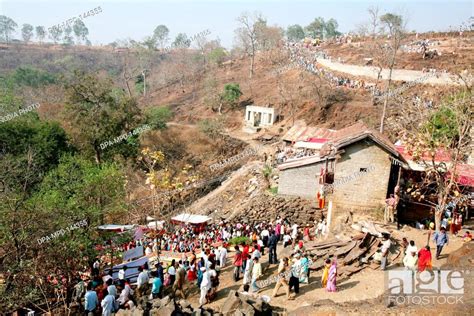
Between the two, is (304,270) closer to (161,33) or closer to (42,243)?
(42,243)

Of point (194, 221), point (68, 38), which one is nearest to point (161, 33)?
point (68, 38)

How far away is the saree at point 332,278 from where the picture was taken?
1276cm

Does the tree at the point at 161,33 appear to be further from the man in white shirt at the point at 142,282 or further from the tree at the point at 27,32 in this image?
the man in white shirt at the point at 142,282

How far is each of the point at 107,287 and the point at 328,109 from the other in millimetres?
36928

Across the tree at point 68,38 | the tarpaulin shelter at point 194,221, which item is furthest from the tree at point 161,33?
the tarpaulin shelter at point 194,221

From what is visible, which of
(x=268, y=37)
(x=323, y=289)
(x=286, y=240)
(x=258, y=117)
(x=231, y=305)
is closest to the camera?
(x=231, y=305)

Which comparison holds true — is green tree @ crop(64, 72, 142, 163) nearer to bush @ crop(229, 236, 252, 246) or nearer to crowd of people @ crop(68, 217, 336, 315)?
bush @ crop(229, 236, 252, 246)

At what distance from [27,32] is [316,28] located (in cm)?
10163

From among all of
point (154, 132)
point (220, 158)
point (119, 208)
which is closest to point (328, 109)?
point (220, 158)

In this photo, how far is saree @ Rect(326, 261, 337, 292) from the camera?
12.8 metres

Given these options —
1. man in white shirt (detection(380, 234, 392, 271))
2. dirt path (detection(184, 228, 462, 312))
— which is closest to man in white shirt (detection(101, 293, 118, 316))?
dirt path (detection(184, 228, 462, 312))

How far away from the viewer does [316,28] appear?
4505 inches

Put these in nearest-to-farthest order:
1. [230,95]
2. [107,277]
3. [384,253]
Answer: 1. [107,277]
2. [384,253]
3. [230,95]

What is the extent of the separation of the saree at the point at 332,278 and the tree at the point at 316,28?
10932 cm
